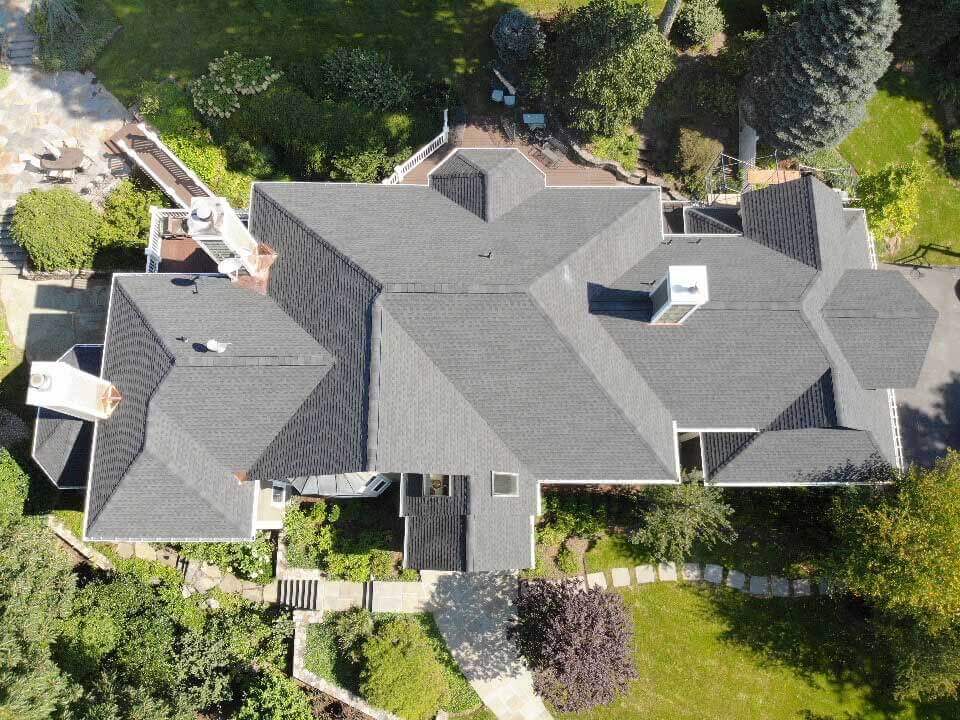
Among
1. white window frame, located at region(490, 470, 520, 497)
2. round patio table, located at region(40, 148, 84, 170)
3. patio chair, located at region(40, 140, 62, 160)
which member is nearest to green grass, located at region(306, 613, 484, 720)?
white window frame, located at region(490, 470, 520, 497)

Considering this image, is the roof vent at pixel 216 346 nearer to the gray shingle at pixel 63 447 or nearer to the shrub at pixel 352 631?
the gray shingle at pixel 63 447

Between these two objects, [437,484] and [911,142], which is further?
[911,142]

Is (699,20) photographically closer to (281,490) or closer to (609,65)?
(609,65)

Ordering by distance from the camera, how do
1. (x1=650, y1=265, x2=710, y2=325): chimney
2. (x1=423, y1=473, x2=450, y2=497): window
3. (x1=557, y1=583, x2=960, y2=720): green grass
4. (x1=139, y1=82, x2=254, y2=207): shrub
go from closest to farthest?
1. (x1=650, y1=265, x2=710, y2=325): chimney
2. (x1=423, y1=473, x2=450, y2=497): window
3. (x1=557, y1=583, x2=960, y2=720): green grass
4. (x1=139, y1=82, x2=254, y2=207): shrub

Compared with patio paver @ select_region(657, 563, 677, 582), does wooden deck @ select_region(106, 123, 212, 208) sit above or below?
above

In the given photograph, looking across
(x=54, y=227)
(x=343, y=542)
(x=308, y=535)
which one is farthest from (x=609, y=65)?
(x=54, y=227)

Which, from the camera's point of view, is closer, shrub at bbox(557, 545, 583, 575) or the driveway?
shrub at bbox(557, 545, 583, 575)

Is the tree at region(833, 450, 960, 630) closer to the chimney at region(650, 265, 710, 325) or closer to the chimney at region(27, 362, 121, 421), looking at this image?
the chimney at region(650, 265, 710, 325)

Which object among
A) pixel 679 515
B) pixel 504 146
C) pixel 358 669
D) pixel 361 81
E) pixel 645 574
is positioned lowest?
pixel 358 669
